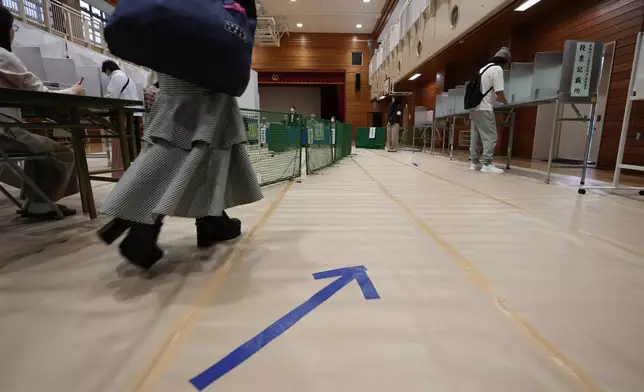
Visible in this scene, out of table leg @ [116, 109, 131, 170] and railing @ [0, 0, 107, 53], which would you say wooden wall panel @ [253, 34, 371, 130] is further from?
table leg @ [116, 109, 131, 170]

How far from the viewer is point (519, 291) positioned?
97 centimetres

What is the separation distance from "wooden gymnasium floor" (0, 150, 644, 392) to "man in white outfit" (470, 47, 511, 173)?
99.6 inches

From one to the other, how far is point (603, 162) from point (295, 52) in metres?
13.2

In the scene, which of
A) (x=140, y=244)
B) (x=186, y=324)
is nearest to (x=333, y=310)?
(x=186, y=324)

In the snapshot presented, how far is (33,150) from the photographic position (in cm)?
160

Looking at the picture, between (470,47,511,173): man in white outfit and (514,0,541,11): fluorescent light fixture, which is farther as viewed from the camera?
(514,0,541,11): fluorescent light fixture

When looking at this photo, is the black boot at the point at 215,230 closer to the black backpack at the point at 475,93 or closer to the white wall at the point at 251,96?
the black backpack at the point at 475,93

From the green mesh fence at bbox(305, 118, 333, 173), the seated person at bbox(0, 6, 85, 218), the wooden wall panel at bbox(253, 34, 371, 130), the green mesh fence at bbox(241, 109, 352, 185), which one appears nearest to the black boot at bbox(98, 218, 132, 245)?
the seated person at bbox(0, 6, 85, 218)

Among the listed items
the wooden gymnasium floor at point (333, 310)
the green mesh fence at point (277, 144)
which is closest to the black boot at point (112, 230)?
the wooden gymnasium floor at point (333, 310)

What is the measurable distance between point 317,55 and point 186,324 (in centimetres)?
1574

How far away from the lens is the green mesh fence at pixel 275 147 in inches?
129

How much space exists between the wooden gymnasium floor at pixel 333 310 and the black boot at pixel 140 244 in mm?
69

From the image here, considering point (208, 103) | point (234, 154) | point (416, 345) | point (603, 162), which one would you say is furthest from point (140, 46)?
point (603, 162)

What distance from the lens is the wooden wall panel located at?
14.9 metres
